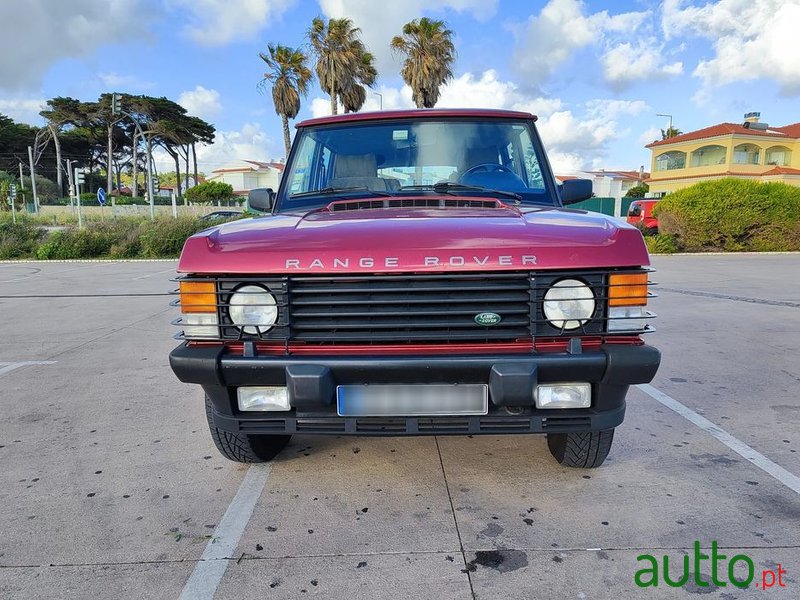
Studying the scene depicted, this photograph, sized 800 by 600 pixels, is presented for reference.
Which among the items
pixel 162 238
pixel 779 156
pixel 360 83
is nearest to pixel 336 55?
pixel 360 83

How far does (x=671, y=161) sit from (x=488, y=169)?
49.4 meters

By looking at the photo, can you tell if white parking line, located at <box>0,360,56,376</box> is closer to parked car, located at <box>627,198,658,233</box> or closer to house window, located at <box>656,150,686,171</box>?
parked car, located at <box>627,198,658,233</box>

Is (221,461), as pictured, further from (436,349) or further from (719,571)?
(719,571)

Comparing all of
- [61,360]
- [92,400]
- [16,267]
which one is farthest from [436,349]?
[16,267]

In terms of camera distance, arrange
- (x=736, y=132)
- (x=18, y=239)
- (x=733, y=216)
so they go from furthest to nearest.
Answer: (x=736, y=132) < (x=18, y=239) < (x=733, y=216)

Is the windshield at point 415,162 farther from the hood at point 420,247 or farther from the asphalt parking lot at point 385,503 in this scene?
the asphalt parking lot at point 385,503

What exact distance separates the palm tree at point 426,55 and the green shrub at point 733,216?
40.9ft

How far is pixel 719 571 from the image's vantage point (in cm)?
225

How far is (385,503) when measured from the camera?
2807mm

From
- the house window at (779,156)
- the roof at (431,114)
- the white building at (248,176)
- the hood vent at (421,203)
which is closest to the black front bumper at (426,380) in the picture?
the hood vent at (421,203)

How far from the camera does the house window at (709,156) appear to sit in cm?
4253

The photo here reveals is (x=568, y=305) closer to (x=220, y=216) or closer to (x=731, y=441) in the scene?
(x=731, y=441)

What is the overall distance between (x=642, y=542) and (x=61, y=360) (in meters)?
5.57

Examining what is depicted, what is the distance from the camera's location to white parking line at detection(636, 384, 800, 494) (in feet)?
9.94
